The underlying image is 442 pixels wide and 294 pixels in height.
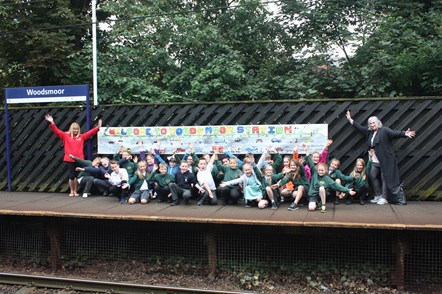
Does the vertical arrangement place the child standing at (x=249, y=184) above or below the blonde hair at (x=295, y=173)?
below

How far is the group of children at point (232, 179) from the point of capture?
689 centimetres

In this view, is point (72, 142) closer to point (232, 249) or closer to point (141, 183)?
point (141, 183)

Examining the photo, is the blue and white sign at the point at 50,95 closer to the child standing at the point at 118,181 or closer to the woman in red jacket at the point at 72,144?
the woman in red jacket at the point at 72,144

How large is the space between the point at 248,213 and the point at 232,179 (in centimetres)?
104

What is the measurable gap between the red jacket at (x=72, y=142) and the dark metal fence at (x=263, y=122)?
38 cm

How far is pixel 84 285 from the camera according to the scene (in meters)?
5.93

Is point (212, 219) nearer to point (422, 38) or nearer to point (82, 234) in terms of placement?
point (82, 234)

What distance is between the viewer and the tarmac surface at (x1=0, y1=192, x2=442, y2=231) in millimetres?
5484

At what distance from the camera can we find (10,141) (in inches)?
370

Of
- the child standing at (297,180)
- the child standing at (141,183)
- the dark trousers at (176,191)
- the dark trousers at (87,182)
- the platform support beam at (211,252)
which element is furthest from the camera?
the dark trousers at (87,182)

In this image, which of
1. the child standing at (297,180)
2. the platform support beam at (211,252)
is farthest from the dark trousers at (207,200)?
the child standing at (297,180)

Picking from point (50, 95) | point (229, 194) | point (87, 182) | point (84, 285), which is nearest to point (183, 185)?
point (229, 194)

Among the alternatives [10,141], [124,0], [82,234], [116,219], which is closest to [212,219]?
[116,219]

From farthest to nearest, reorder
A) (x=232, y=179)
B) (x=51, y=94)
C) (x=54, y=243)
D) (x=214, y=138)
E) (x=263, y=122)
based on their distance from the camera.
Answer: (x=51, y=94) → (x=214, y=138) → (x=263, y=122) → (x=232, y=179) → (x=54, y=243)
